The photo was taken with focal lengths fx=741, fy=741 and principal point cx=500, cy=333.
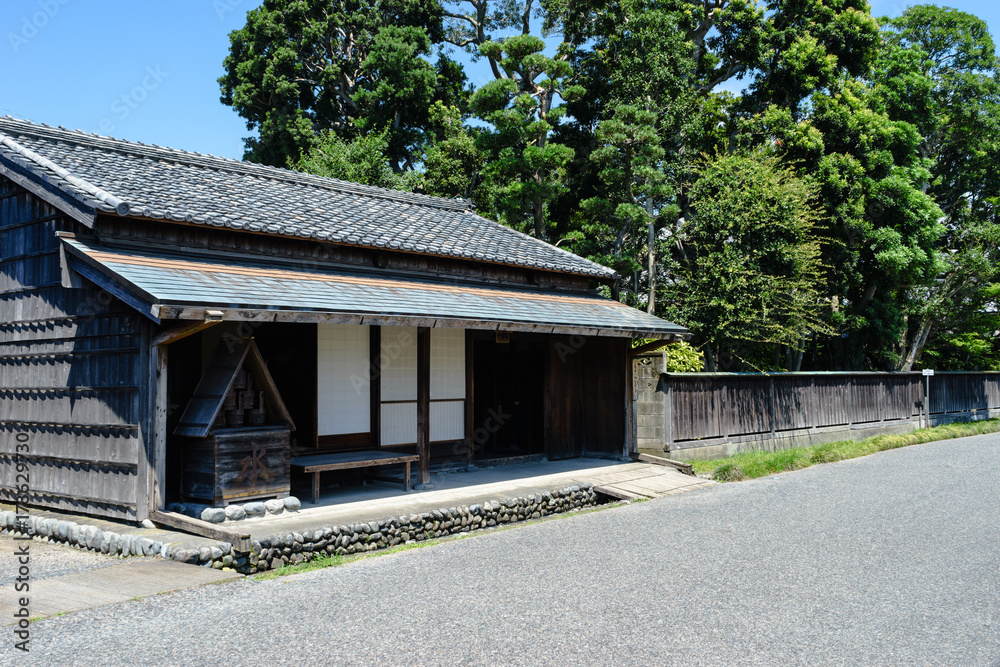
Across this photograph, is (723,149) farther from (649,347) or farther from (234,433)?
(234,433)

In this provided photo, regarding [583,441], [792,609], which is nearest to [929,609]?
[792,609]

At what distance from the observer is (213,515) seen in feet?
25.7

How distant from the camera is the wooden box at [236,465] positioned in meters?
8.02

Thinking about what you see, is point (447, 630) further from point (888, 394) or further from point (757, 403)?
point (888, 394)

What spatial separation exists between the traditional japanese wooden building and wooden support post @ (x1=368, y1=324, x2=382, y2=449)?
0.02 meters

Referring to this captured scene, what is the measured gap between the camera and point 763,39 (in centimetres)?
2245

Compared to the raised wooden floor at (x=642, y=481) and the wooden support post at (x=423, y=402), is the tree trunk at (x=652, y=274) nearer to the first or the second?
the raised wooden floor at (x=642, y=481)

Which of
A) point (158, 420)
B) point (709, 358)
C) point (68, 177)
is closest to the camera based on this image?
point (158, 420)

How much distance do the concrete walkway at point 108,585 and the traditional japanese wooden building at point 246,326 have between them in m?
1.23

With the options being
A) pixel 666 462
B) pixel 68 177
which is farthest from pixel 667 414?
pixel 68 177

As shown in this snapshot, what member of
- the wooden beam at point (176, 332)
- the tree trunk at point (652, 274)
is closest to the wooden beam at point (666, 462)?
the tree trunk at point (652, 274)

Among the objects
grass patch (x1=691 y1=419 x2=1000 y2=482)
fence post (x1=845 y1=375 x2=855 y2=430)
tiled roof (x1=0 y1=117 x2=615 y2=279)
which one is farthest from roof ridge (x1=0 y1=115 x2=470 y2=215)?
fence post (x1=845 y1=375 x2=855 y2=430)

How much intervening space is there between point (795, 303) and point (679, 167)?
6188mm

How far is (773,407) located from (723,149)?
9661 millimetres
